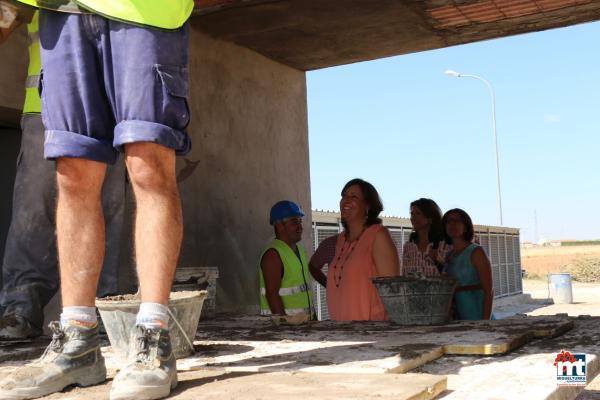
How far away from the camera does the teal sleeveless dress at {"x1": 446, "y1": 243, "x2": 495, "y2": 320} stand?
19.5ft

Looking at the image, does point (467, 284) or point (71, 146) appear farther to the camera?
point (467, 284)

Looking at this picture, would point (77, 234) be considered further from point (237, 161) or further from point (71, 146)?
point (237, 161)

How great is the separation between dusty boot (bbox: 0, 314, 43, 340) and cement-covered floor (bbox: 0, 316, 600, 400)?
13 centimetres

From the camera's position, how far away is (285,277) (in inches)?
235

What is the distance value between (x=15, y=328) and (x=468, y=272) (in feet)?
12.8

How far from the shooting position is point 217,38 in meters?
6.65

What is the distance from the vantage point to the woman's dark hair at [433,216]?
6422 mm

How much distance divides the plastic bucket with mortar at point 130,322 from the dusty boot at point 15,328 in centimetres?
70

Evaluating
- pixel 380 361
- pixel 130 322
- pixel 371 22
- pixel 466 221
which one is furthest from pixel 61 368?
pixel 371 22

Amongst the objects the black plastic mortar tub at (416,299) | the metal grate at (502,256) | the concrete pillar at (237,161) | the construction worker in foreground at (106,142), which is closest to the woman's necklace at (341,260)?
the black plastic mortar tub at (416,299)

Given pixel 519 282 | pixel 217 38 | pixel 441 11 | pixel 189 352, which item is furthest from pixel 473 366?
pixel 519 282

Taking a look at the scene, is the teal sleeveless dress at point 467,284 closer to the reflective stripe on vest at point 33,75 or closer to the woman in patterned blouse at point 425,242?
the woman in patterned blouse at point 425,242

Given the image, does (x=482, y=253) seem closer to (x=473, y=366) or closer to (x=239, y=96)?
(x=239, y=96)
